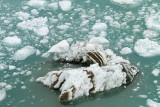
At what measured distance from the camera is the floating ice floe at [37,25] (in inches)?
205

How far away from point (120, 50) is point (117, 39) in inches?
11.5

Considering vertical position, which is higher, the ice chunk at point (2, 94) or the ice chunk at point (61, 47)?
the ice chunk at point (61, 47)

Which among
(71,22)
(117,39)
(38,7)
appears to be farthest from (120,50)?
(38,7)

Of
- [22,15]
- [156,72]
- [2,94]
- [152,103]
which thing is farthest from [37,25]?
[152,103]

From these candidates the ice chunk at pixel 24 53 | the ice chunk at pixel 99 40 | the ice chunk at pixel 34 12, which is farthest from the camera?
the ice chunk at pixel 34 12

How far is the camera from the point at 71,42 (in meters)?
4.95

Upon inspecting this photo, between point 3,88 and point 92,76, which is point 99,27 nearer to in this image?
point 92,76

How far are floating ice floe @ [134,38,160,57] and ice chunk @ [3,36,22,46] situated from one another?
69.6 inches

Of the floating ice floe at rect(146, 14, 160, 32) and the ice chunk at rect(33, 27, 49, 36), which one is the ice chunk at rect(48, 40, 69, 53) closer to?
the ice chunk at rect(33, 27, 49, 36)

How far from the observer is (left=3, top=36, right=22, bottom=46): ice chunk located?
196 inches

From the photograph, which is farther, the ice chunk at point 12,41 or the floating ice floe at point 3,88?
the ice chunk at point 12,41

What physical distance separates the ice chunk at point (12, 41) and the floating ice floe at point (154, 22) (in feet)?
6.83

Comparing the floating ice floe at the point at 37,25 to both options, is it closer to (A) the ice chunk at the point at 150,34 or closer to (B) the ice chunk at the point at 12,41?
(B) the ice chunk at the point at 12,41

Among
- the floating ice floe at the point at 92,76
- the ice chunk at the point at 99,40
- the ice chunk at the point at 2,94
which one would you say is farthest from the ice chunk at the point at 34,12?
the ice chunk at the point at 2,94
